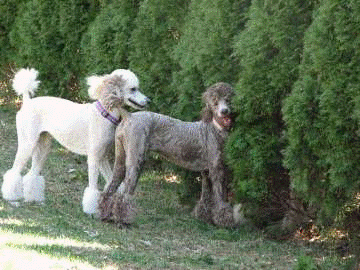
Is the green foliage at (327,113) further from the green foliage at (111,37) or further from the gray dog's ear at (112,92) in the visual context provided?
the green foliage at (111,37)

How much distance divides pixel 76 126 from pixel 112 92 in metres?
0.66

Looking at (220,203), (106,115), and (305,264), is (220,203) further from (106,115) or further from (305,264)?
(305,264)

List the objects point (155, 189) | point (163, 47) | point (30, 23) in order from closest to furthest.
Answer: point (163, 47)
point (155, 189)
point (30, 23)

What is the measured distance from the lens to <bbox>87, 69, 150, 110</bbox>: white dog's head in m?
7.65

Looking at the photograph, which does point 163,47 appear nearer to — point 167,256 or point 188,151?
point 188,151

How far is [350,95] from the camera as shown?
574cm

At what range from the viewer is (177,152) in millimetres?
7730

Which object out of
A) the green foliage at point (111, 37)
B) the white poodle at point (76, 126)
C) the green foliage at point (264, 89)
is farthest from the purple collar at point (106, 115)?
the green foliage at point (111, 37)

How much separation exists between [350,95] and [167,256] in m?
1.91

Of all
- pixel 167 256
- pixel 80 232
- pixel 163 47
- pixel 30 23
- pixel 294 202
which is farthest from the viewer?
pixel 30 23

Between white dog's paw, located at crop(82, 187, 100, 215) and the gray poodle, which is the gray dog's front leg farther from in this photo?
white dog's paw, located at crop(82, 187, 100, 215)

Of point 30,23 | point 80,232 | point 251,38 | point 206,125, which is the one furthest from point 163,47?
point 30,23

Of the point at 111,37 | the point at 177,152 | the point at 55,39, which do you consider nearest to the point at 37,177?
the point at 177,152

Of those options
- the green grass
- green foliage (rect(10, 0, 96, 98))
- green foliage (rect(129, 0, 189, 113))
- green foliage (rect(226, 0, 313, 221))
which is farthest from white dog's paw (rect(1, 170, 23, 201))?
green foliage (rect(10, 0, 96, 98))
